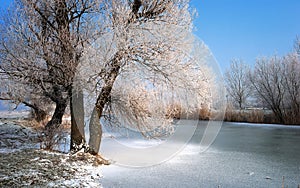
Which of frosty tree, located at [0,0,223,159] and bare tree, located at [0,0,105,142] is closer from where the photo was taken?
frosty tree, located at [0,0,223,159]

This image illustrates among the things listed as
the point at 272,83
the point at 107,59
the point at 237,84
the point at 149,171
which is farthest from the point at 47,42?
the point at 237,84

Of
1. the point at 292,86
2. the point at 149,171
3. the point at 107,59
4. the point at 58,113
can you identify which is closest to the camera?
the point at 149,171

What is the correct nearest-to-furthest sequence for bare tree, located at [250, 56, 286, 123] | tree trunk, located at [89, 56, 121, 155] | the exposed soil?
1. the exposed soil
2. tree trunk, located at [89, 56, 121, 155]
3. bare tree, located at [250, 56, 286, 123]

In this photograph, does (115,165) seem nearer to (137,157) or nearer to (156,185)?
(137,157)

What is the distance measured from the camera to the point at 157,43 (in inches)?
177

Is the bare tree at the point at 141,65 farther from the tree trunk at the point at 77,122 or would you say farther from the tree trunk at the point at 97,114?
the tree trunk at the point at 77,122

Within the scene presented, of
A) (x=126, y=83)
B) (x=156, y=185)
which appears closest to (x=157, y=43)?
(x=126, y=83)

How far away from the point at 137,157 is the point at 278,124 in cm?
1095

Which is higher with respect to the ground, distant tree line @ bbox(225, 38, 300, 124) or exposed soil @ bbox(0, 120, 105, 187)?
distant tree line @ bbox(225, 38, 300, 124)

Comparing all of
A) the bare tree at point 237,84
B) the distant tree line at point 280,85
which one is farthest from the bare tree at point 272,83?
the bare tree at point 237,84

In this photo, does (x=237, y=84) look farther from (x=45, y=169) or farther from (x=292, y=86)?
(x=45, y=169)

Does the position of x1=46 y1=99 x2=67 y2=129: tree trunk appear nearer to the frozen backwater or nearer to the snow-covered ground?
the snow-covered ground

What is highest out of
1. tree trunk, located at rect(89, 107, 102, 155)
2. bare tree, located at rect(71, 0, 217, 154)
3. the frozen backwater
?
bare tree, located at rect(71, 0, 217, 154)

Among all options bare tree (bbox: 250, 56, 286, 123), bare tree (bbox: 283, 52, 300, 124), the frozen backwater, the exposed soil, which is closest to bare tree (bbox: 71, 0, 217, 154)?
the exposed soil
